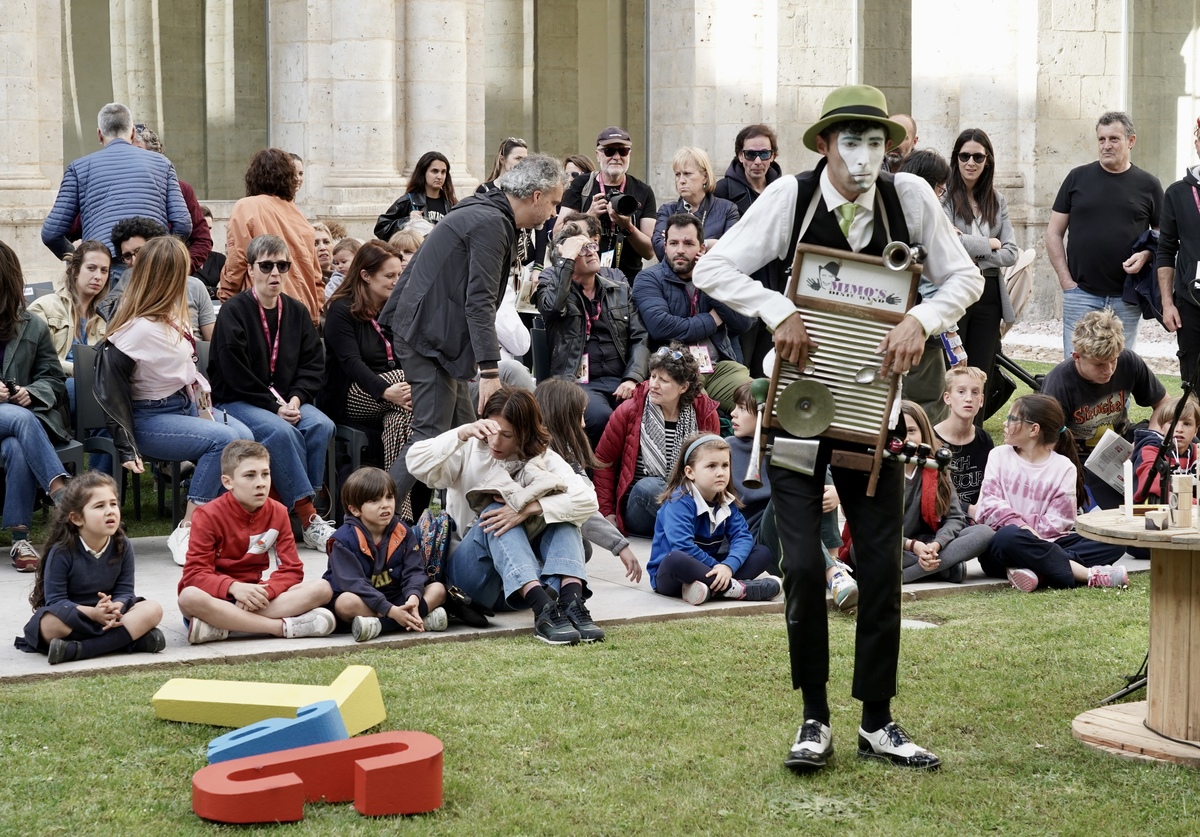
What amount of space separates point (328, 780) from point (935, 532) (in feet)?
13.7

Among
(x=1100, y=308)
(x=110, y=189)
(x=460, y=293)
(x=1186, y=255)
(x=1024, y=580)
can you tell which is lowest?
(x=1024, y=580)

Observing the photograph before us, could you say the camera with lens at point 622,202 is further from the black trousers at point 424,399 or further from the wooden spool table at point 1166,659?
the wooden spool table at point 1166,659

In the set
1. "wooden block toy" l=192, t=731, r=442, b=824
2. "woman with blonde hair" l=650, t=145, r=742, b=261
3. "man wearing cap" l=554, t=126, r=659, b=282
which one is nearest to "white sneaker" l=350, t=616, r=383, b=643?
"wooden block toy" l=192, t=731, r=442, b=824

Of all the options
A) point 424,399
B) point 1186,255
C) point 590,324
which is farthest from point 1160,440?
point 424,399

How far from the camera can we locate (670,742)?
5.30m

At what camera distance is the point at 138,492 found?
30.9 ft

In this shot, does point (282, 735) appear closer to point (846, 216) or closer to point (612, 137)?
point (846, 216)

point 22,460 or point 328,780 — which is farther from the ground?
point 22,460

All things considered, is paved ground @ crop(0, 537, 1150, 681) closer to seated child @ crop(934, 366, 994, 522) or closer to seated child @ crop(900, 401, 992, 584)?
seated child @ crop(900, 401, 992, 584)

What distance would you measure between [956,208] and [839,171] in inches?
228

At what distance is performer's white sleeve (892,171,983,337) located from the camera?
4.90 meters

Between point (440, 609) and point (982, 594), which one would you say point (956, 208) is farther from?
point (440, 609)

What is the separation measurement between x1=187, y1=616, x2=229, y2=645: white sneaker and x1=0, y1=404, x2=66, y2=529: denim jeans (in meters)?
1.90

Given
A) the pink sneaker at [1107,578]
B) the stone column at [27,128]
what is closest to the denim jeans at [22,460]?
the pink sneaker at [1107,578]
